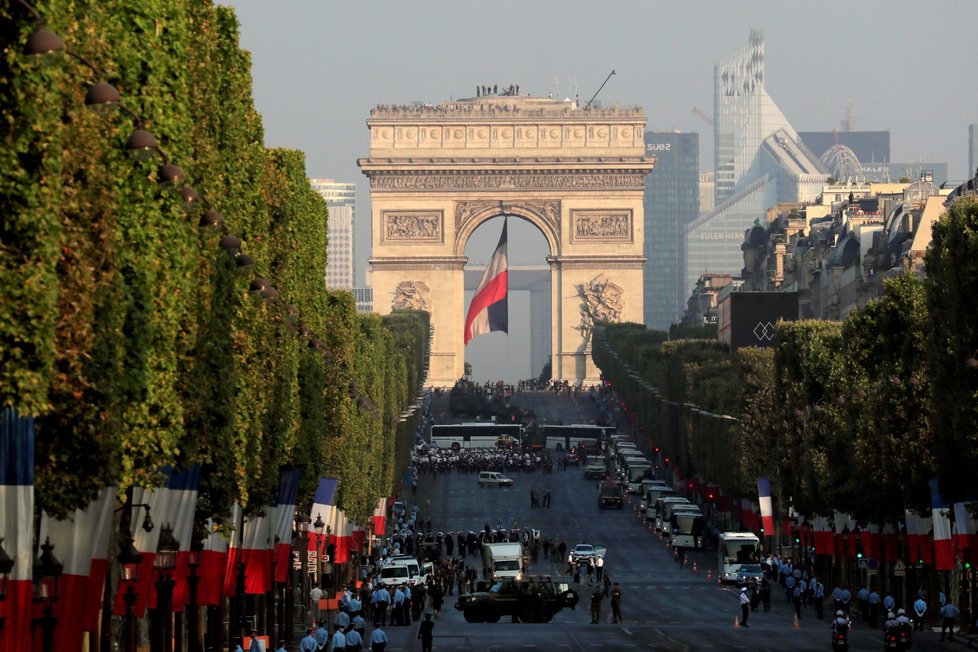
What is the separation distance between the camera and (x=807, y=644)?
4900 centimetres

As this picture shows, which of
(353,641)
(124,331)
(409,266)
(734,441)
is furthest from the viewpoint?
(409,266)

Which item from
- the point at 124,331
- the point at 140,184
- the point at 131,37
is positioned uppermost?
the point at 131,37

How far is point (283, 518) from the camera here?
47.9 metres

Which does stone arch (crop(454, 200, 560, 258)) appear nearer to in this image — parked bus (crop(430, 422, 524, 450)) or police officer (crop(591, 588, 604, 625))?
parked bus (crop(430, 422, 524, 450))

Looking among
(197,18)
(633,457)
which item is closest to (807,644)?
(197,18)

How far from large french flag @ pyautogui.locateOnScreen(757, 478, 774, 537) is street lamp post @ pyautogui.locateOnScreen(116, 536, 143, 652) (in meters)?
47.6

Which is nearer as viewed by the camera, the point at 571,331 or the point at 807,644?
the point at 807,644

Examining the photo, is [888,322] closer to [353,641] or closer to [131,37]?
[353,641]

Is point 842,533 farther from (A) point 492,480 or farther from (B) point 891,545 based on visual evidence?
(A) point 492,480

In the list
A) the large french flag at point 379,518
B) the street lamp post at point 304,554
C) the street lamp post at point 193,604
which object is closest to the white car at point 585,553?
the large french flag at point 379,518

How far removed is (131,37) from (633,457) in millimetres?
98309

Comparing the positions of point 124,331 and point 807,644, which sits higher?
point 124,331

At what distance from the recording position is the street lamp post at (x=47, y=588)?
24.4 metres

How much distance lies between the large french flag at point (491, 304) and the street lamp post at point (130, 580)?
144 metres
